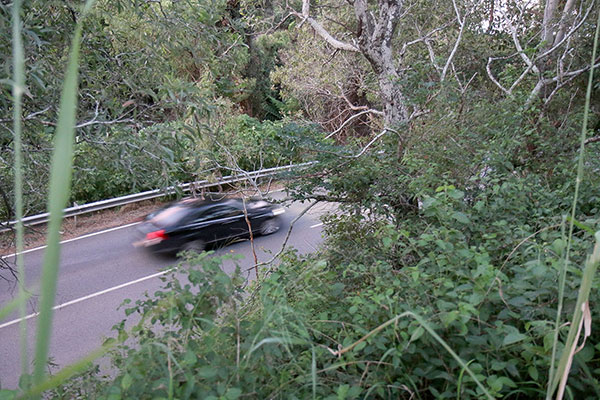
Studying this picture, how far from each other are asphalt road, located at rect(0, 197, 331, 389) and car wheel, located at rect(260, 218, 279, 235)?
15cm

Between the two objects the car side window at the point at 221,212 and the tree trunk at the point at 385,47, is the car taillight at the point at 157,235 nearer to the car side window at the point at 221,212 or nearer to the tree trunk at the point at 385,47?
the car side window at the point at 221,212

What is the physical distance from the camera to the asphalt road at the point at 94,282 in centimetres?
820

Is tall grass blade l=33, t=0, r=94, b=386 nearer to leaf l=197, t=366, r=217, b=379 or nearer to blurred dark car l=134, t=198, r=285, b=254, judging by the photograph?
leaf l=197, t=366, r=217, b=379

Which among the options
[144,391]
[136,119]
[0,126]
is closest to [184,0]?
[136,119]

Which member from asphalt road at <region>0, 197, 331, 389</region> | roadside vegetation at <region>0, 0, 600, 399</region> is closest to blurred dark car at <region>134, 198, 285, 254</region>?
asphalt road at <region>0, 197, 331, 389</region>

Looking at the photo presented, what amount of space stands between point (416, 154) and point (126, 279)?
809 centimetres

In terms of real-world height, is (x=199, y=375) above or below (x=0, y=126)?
below

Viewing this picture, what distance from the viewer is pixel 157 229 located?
1120 centimetres

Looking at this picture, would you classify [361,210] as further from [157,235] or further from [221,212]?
[157,235]

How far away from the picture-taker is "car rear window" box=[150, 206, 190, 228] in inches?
441

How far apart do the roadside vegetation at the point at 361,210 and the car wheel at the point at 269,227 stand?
5634 millimetres

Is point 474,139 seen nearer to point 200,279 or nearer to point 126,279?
point 200,279

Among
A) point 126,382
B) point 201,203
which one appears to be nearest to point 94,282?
point 201,203

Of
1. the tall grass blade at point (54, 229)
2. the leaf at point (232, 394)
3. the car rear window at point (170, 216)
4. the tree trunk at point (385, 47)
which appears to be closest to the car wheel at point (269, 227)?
the car rear window at point (170, 216)
